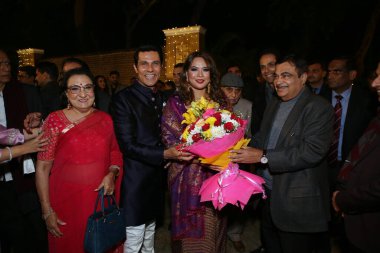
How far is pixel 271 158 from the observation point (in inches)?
104

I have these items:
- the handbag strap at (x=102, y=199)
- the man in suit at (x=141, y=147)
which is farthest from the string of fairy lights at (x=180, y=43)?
the handbag strap at (x=102, y=199)

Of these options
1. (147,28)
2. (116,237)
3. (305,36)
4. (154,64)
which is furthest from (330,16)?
(116,237)

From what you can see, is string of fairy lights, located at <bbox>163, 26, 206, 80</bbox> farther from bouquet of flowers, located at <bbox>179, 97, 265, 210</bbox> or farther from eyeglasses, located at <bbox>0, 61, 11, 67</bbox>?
bouquet of flowers, located at <bbox>179, 97, 265, 210</bbox>

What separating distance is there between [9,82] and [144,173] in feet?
5.73

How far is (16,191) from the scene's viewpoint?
125 inches

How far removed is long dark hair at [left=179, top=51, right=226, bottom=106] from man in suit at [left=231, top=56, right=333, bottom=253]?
589mm

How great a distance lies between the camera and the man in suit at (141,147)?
276cm

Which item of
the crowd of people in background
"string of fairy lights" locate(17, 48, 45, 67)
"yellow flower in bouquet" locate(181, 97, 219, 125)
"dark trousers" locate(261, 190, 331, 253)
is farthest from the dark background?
"yellow flower in bouquet" locate(181, 97, 219, 125)

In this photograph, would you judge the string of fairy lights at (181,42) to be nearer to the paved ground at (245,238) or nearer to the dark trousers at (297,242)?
the paved ground at (245,238)

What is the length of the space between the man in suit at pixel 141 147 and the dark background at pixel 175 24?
38.2ft

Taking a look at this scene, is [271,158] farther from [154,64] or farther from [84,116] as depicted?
[84,116]

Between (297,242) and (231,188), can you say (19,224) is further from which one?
(297,242)

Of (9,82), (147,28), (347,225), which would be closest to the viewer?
(347,225)

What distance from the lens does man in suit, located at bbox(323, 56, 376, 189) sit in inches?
148
